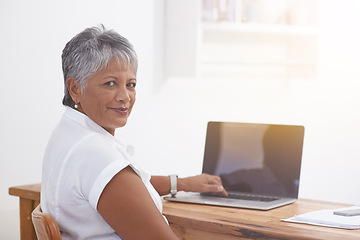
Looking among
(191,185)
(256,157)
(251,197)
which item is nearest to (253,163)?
(256,157)

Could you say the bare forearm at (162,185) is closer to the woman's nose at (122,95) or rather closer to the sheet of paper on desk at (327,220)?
the sheet of paper on desk at (327,220)

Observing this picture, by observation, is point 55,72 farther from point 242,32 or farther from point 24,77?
point 242,32

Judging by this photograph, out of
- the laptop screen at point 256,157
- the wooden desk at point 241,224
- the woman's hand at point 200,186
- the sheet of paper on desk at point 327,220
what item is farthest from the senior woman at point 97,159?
the laptop screen at point 256,157

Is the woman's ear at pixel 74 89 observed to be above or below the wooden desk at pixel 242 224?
above

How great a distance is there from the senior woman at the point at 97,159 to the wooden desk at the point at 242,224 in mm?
255

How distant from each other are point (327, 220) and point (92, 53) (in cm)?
84

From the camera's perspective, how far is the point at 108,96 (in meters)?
1.50

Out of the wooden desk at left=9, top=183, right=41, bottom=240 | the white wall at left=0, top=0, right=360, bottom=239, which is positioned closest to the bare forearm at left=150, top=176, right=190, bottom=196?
the wooden desk at left=9, top=183, right=41, bottom=240

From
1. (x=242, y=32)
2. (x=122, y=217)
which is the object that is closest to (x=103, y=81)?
(x=122, y=217)

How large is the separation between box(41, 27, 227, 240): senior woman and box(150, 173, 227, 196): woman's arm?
0.55 m

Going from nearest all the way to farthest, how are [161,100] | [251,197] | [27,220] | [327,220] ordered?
[327,220]
[251,197]
[27,220]
[161,100]

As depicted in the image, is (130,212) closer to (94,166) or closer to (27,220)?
(94,166)

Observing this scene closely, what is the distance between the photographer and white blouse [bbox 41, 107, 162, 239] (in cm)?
134

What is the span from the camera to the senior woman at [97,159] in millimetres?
1310
